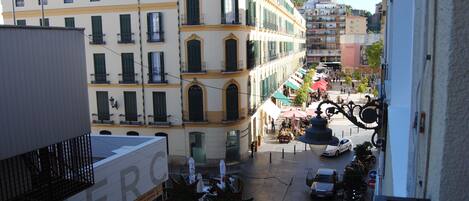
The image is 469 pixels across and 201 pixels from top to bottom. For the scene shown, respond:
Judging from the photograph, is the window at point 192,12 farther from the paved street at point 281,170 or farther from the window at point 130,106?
the paved street at point 281,170

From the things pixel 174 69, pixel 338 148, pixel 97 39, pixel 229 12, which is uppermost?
pixel 229 12

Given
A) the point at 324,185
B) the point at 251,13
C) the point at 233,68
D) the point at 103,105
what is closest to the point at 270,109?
the point at 251,13

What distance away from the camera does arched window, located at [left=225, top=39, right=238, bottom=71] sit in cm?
2795

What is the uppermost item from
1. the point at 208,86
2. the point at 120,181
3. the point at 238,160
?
the point at 208,86

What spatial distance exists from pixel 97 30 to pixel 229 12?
9114 mm

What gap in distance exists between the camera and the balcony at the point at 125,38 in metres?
29.3

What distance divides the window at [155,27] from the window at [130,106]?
3904 mm

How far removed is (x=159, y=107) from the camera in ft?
96.8

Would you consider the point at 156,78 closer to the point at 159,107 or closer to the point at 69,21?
the point at 159,107

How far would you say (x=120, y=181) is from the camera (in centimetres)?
1505

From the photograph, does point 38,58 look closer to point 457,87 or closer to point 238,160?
point 457,87

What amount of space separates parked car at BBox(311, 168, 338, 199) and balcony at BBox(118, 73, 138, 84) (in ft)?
44.4

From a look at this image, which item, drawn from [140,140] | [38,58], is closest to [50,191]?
[38,58]

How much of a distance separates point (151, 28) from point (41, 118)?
18.9 metres
